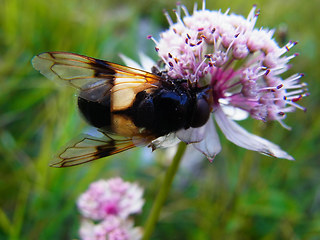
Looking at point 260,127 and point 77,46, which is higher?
point 260,127

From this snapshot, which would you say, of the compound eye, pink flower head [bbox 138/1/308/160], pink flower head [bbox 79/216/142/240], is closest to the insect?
the compound eye

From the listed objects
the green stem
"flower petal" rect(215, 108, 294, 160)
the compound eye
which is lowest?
the green stem

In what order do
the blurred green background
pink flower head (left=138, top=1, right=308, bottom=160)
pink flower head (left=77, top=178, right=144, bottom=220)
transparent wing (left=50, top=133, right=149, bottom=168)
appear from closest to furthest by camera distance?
transparent wing (left=50, top=133, right=149, bottom=168), pink flower head (left=138, top=1, right=308, bottom=160), pink flower head (left=77, top=178, right=144, bottom=220), the blurred green background

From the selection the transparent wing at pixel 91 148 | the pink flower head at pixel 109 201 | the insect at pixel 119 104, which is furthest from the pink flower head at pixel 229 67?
the pink flower head at pixel 109 201

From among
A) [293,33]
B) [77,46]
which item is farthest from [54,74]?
[293,33]

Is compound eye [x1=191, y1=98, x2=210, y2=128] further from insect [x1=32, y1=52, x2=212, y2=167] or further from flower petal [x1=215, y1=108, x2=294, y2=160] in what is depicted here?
flower petal [x1=215, y1=108, x2=294, y2=160]

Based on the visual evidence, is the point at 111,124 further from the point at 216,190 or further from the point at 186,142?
the point at 216,190

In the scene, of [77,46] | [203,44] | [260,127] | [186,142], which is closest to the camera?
[186,142]
